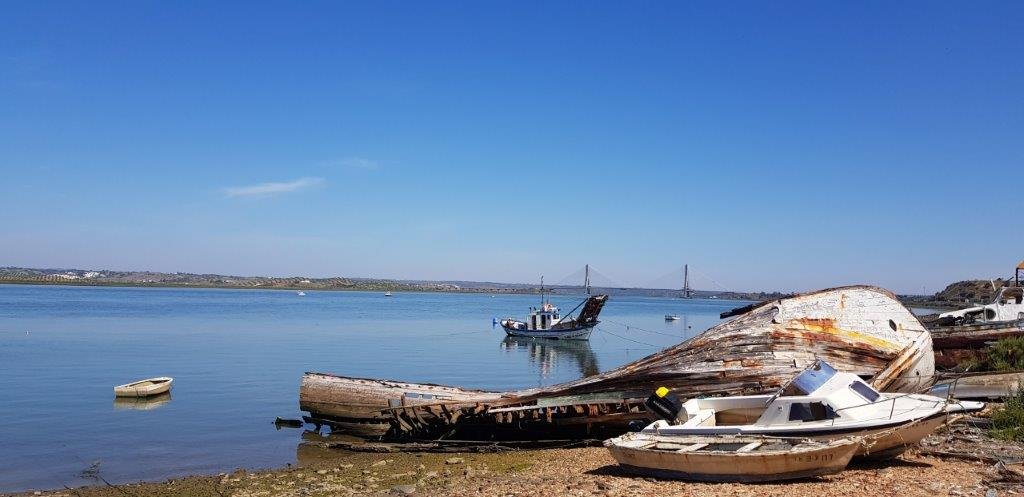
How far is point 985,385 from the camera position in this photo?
17.5 meters

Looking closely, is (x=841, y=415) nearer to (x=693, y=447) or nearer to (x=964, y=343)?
(x=693, y=447)

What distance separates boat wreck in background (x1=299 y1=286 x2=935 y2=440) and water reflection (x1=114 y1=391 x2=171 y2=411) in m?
8.82

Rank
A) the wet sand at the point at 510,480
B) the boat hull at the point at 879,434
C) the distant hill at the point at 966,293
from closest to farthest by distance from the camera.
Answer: the wet sand at the point at 510,480
the boat hull at the point at 879,434
the distant hill at the point at 966,293

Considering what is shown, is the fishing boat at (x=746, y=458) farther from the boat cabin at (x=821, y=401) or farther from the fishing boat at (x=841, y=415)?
the boat cabin at (x=821, y=401)

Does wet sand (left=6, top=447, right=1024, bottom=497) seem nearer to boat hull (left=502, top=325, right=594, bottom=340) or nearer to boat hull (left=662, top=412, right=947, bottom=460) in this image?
boat hull (left=662, top=412, right=947, bottom=460)

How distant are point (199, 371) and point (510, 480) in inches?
885

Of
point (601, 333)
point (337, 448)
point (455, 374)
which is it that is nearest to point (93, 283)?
point (601, 333)

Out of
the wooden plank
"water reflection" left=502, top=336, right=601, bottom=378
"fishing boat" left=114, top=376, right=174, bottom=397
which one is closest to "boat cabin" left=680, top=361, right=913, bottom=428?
the wooden plank

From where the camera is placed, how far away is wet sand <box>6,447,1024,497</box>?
10281 mm

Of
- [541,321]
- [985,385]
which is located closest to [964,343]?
[985,385]

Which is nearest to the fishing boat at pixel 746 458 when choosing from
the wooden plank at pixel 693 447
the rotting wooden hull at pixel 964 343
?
the wooden plank at pixel 693 447

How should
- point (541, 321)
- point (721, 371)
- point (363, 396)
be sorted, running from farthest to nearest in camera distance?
point (541, 321) → point (363, 396) → point (721, 371)

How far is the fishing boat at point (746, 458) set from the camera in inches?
413

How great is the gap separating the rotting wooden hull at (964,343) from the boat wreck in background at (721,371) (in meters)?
8.86
